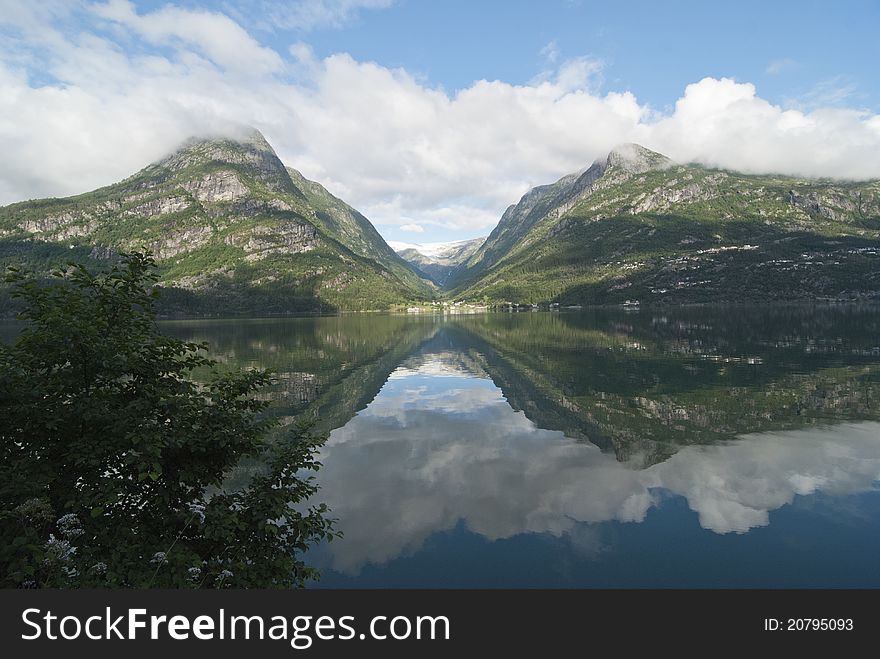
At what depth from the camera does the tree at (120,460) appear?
8500mm

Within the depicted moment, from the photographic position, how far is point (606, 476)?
2264cm

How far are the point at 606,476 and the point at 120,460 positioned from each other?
2022 centimetres

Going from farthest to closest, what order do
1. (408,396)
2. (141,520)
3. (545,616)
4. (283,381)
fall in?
(283,381), (408,396), (141,520), (545,616)

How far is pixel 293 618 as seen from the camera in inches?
290

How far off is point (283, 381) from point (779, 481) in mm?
44879

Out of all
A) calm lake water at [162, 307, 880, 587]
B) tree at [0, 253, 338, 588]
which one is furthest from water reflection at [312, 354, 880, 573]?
tree at [0, 253, 338, 588]

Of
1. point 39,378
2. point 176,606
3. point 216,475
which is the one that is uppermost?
point 39,378

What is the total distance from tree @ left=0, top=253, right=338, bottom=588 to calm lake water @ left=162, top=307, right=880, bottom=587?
5.60 meters

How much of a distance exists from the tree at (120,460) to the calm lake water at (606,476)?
560 centimetres

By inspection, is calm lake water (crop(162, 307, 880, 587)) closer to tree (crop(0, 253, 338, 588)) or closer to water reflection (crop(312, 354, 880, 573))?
water reflection (crop(312, 354, 880, 573))

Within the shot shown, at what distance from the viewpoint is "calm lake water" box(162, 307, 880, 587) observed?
48.5 feet

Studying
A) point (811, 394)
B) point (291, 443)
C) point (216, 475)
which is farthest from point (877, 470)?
point (216, 475)

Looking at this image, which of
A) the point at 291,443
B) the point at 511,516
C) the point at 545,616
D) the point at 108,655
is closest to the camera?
the point at 108,655

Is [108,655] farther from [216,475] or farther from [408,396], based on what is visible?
[408,396]
